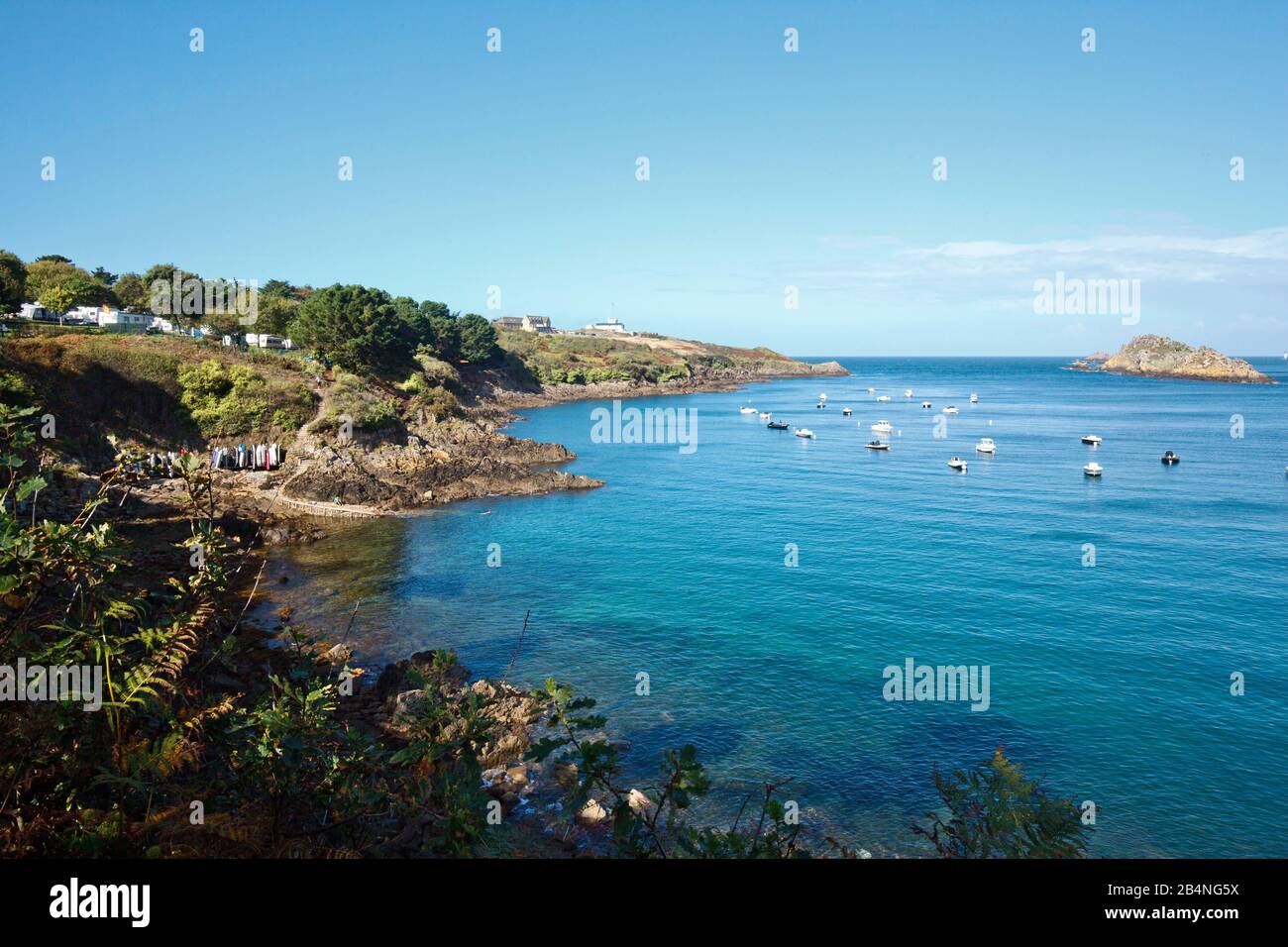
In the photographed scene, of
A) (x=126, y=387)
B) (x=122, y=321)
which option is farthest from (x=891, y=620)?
(x=122, y=321)

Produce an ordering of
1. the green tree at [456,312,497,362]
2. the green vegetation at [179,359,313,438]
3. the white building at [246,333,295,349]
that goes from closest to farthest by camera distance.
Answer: the green vegetation at [179,359,313,438] → the white building at [246,333,295,349] → the green tree at [456,312,497,362]

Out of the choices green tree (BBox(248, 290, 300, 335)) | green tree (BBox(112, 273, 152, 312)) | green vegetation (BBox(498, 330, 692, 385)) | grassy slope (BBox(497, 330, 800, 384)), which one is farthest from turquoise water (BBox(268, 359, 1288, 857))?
grassy slope (BBox(497, 330, 800, 384))

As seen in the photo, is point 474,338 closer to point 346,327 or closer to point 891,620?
point 346,327

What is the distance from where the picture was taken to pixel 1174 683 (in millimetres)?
26359

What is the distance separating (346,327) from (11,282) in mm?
26758

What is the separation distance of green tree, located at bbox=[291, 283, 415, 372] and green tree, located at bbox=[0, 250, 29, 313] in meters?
22.8

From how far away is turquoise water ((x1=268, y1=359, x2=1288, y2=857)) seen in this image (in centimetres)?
2070

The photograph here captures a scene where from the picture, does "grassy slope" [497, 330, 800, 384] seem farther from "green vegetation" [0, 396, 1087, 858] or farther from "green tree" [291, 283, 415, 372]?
"green vegetation" [0, 396, 1087, 858]

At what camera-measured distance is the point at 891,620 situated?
104ft

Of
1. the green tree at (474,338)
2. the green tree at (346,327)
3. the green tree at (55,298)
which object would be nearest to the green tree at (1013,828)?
the green tree at (346,327)

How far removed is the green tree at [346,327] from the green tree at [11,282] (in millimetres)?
22786

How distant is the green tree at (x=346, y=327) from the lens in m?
75.9
